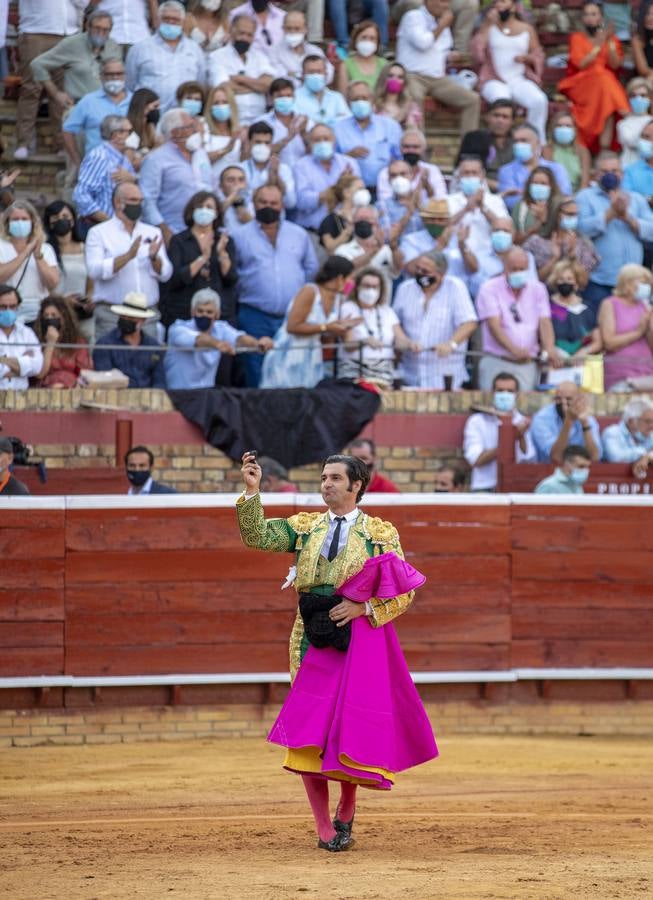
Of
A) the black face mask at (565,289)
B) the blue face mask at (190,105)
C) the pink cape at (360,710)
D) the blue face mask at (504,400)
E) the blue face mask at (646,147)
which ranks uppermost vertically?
the blue face mask at (190,105)

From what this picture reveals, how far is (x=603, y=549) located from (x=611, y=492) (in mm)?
542

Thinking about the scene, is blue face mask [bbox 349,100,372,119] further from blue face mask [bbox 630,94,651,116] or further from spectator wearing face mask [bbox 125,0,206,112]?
blue face mask [bbox 630,94,651,116]

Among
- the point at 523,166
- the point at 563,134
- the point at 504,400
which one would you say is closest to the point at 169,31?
the point at 523,166

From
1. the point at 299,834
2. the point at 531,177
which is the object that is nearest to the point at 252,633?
the point at 299,834

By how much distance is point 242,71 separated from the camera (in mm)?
13648

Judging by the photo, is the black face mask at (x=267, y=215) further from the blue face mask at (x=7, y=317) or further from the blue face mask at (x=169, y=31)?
the blue face mask at (x=7, y=317)

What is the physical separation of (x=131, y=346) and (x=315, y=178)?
7.49 feet

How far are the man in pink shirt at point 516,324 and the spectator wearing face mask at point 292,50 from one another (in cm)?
249

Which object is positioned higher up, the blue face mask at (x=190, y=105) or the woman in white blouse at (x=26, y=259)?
the blue face mask at (x=190, y=105)

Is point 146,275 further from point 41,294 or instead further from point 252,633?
point 252,633

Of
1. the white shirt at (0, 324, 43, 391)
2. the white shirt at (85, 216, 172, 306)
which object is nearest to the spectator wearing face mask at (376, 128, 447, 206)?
the white shirt at (85, 216, 172, 306)

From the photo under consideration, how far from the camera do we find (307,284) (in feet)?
39.3

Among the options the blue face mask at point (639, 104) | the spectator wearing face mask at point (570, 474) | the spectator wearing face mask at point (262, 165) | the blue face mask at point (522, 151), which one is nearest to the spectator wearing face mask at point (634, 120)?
the blue face mask at point (639, 104)

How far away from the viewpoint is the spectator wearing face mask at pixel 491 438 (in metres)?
11.7
